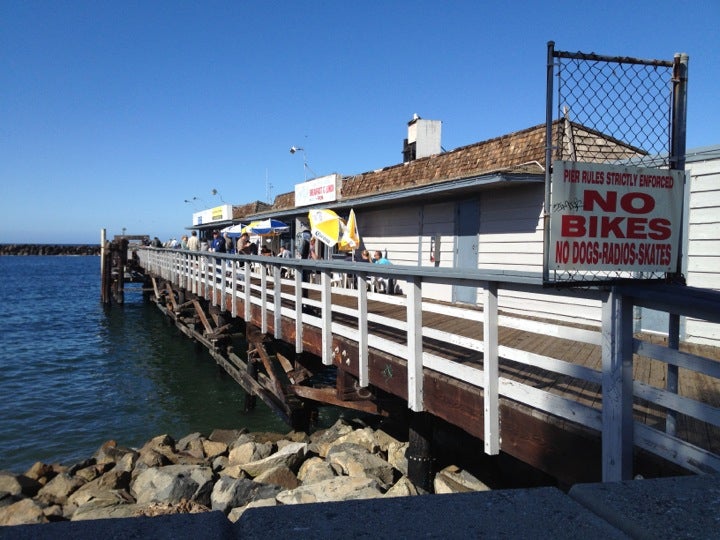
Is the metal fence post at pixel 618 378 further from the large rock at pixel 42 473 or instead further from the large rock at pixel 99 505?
the large rock at pixel 42 473

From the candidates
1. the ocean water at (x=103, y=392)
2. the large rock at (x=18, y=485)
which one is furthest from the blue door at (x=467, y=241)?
the large rock at (x=18, y=485)

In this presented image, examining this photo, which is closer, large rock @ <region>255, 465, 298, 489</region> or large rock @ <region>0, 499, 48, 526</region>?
large rock @ <region>0, 499, 48, 526</region>

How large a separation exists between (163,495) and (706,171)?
26.3ft

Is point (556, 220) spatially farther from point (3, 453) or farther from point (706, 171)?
point (3, 453)

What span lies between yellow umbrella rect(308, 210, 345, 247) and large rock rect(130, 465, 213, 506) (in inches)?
206

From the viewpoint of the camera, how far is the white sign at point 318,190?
51.5ft

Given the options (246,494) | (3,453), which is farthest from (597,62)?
(3,453)

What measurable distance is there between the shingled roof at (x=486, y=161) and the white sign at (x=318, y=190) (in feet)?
1.02

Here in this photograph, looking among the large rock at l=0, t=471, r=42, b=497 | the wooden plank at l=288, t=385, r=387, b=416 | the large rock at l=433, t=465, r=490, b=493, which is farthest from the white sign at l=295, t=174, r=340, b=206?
the large rock at l=433, t=465, r=490, b=493

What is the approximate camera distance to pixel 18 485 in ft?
Result: 25.9

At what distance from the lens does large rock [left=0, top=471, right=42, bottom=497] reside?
783 centimetres

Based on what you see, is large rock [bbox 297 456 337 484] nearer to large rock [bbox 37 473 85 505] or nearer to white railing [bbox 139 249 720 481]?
white railing [bbox 139 249 720 481]

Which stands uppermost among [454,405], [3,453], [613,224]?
[613,224]

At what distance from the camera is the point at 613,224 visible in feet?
10.8
